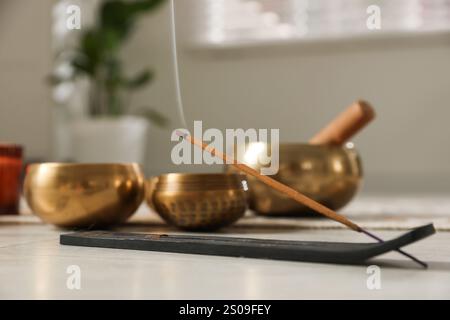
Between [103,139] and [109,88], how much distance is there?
0.88 feet

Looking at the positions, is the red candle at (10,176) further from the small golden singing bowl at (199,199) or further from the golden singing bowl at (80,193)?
the small golden singing bowl at (199,199)

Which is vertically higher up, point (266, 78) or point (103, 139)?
point (266, 78)

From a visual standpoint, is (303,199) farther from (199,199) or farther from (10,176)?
(10,176)

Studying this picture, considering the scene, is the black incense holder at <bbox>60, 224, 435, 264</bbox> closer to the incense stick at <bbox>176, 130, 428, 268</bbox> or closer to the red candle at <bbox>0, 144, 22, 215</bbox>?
the incense stick at <bbox>176, 130, 428, 268</bbox>

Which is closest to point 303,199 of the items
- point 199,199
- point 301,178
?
point 199,199

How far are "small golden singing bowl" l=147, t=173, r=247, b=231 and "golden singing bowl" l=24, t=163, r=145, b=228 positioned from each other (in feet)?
0.14

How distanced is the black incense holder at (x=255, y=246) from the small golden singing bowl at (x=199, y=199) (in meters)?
0.11

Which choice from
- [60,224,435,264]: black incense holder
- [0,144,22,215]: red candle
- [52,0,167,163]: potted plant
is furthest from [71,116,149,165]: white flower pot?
[60,224,435,264]: black incense holder

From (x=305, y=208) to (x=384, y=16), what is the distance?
1.85 meters

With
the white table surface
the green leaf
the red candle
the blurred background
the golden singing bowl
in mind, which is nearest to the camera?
the white table surface

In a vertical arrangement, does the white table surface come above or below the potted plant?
below

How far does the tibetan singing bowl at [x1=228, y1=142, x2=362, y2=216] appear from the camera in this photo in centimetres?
96

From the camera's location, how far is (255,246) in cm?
53

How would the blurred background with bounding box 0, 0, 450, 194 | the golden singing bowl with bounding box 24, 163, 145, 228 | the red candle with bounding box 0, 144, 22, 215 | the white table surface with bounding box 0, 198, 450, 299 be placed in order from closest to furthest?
the white table surface with bounding box 0, 198, 450, 299
the golden singing bowl with bounding box 24, 163, 145, 228
the red candle with bounding box 0, 144, 22, 215
the blurred background with bounding box 0, 0, 450, 194
